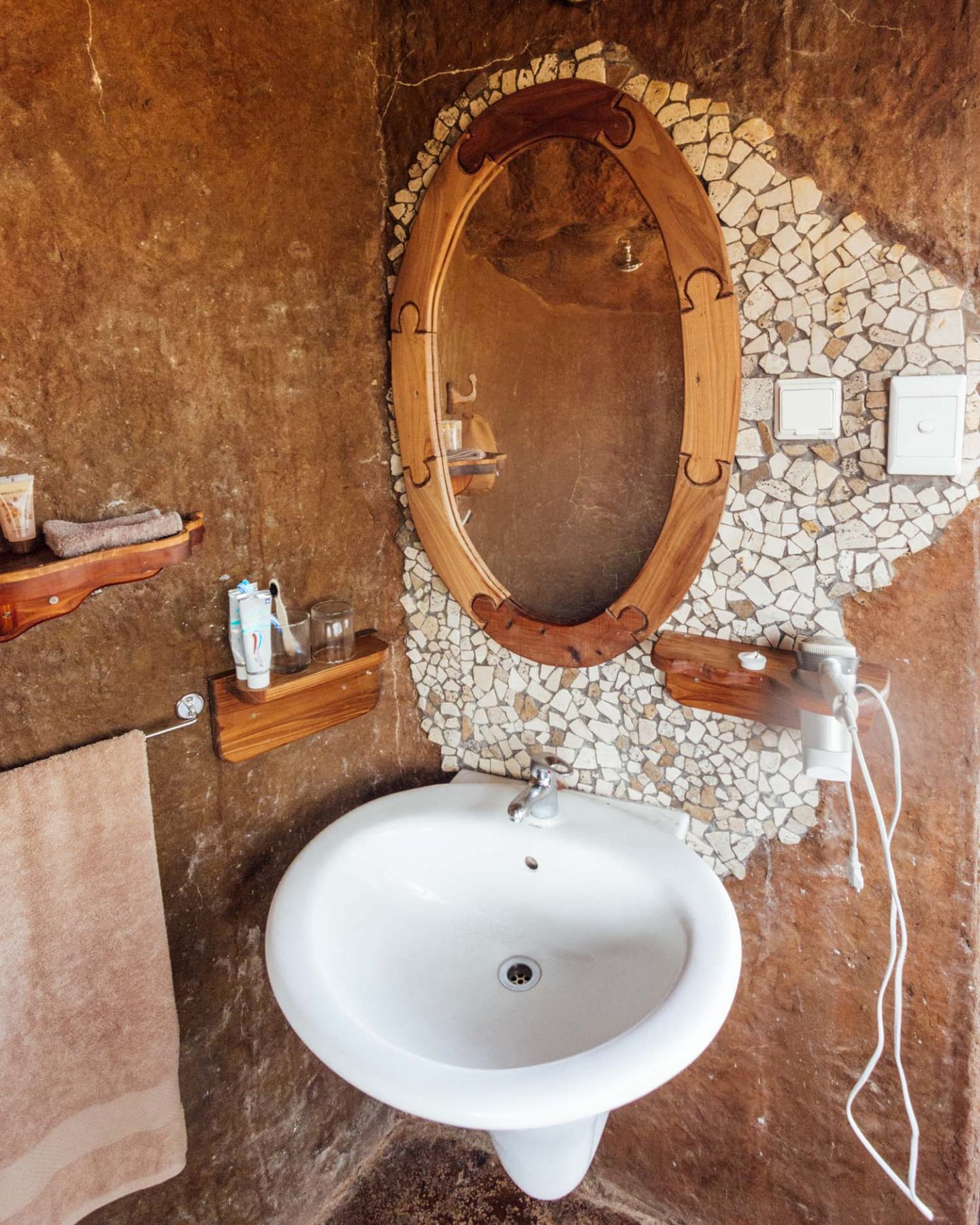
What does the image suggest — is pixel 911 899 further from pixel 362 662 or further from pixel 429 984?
pixel 362 662

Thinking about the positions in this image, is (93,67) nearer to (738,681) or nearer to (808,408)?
(808,408)

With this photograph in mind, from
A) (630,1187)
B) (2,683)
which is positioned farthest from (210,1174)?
(2,683)

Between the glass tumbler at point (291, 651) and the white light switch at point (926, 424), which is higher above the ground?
the white light switch at point (926, 424)

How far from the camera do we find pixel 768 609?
3.61 ft

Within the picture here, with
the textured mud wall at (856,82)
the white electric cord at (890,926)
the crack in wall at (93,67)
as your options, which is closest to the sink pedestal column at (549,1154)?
the white electric cord at (890,926)

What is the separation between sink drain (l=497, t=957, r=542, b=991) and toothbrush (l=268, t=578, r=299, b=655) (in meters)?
0.57

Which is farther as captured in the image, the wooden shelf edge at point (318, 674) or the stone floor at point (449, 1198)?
the stone floor at point (449, 1198)

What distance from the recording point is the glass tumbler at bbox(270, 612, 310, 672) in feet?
3.98

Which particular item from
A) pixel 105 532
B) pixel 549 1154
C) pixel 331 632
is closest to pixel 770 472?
pixel 331 632

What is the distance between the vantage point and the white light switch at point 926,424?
935 mm

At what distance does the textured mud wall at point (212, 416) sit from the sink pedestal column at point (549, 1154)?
1.56ft

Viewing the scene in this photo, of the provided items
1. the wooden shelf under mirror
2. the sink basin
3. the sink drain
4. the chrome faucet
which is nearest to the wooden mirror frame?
the wooden shelf under mirror

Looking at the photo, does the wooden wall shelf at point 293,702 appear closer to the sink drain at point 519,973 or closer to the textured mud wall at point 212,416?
the textured mud wall at point 212,416

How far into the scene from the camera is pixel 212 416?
1.11 m
